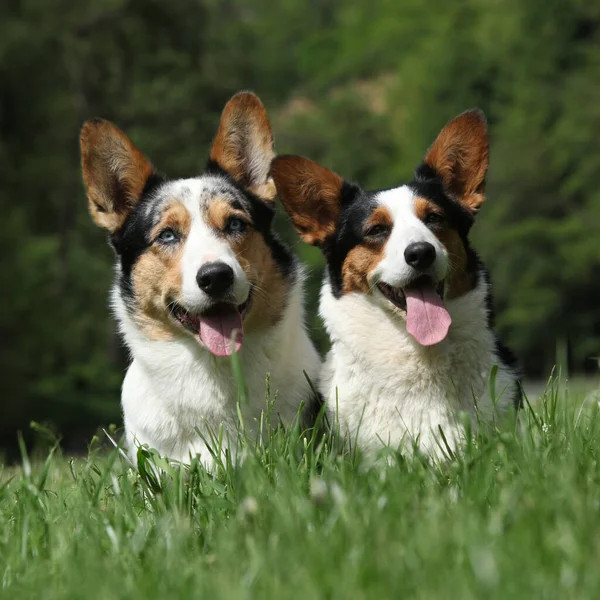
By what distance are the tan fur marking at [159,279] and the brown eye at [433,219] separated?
1104 millimetres

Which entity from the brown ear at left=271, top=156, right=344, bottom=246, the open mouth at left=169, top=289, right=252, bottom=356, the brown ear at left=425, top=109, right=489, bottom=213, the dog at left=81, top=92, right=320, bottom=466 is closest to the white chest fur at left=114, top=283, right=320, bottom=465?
the dog at left=81, top=92, right=320, bottom=466

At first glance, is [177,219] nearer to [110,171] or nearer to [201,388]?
[110,171]

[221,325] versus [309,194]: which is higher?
[309,194]

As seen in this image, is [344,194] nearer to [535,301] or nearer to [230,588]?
[230,588]

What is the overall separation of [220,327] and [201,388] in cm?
32

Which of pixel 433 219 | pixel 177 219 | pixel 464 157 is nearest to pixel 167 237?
pixel 177 219

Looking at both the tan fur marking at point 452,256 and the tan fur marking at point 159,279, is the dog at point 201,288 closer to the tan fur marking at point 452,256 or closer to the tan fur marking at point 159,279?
the tan fur marking at point 159,279

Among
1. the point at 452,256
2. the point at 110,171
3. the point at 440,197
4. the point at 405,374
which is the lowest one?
the point at 405,374

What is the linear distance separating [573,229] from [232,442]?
2153cm

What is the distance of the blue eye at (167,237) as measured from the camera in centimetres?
439

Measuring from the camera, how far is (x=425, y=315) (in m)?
4.10

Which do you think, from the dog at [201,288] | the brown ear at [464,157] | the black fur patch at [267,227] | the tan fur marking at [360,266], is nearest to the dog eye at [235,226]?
the dog at [201,288]

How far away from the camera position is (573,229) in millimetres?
24250

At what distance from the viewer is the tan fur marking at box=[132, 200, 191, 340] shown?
4.31 meters
